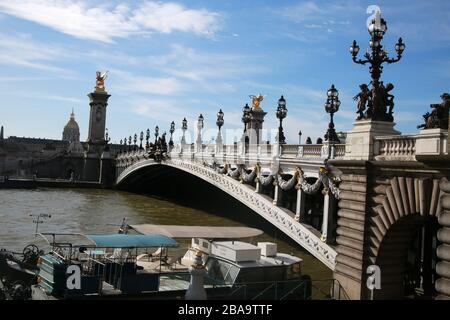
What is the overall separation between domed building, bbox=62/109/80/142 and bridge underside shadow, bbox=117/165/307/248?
108269 millimetres

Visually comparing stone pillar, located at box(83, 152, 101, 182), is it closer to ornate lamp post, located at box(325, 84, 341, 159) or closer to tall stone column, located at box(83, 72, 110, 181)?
tall stone column, located at box(83, 72, 110, 181)

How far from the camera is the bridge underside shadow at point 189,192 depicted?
42.0m

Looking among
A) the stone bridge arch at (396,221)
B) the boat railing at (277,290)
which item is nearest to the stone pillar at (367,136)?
the stone bridge arch at (396,221)

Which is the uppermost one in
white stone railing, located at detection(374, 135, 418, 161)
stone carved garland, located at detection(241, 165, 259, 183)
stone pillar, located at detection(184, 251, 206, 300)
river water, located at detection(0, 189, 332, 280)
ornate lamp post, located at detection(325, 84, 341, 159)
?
ornate lamp post, located at detection(325, 84, 341, 159)

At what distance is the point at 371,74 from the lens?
54.3 ft

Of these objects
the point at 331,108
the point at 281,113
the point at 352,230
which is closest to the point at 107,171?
the point at 281,113

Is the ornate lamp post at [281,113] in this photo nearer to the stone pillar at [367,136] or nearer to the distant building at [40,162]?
the stone pillar at [367,136]

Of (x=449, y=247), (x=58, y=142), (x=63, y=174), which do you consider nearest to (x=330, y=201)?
(x=449, y=247)

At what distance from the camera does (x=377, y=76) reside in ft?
54.2

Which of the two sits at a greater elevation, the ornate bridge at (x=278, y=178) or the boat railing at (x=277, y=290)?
the ornate bridge at (x=278, y=178)

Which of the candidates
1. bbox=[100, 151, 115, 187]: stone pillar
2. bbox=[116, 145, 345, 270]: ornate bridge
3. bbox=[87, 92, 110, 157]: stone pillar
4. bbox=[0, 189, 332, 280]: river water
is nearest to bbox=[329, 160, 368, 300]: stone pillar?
bbox=[116, 145, 345, 270]: ornate bridge

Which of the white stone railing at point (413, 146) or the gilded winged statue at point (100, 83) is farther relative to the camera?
the gilded winged statue at point (100, 83)

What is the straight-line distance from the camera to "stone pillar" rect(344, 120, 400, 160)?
1619 cm

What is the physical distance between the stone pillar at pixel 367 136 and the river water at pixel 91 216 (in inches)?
300
